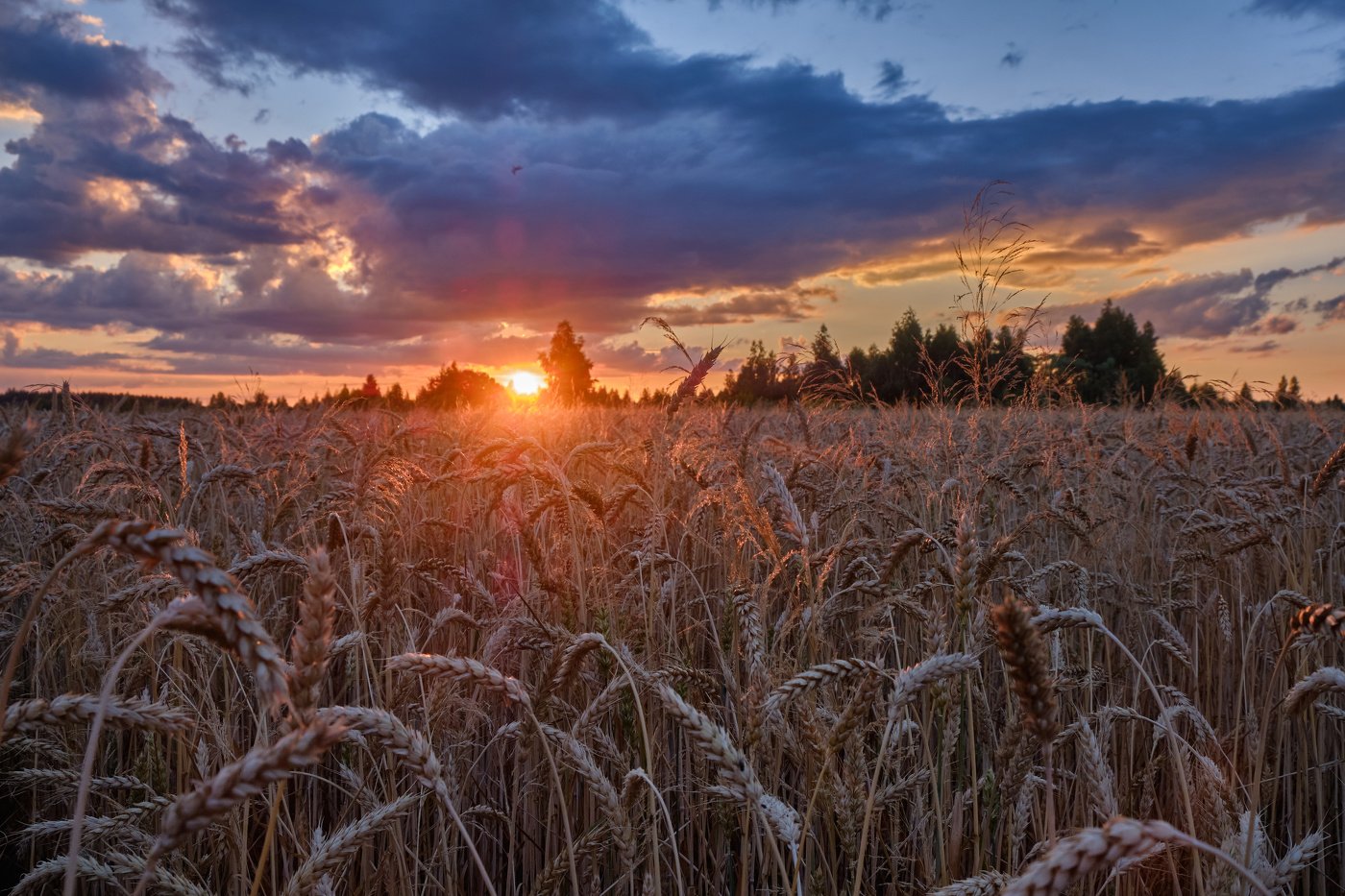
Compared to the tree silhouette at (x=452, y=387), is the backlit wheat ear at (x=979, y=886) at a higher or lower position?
lower

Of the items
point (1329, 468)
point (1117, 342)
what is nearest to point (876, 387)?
point (1329, 468)

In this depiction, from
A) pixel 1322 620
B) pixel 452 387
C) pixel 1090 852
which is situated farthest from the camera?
pixel 452 387

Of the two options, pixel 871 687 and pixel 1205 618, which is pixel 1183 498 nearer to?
pixel 1205 618

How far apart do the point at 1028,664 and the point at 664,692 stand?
63 centimetres

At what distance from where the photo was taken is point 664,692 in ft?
4.66

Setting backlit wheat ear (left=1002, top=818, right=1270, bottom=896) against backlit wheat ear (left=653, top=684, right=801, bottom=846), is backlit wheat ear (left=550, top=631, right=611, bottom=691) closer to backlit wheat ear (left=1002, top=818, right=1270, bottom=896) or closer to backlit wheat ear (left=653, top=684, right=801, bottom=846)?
backlit wheat ear (left=653, top=684, right=801, bottom=846)

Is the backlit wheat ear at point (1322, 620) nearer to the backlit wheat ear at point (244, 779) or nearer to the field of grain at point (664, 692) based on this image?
the field of grain at point (664, 692)

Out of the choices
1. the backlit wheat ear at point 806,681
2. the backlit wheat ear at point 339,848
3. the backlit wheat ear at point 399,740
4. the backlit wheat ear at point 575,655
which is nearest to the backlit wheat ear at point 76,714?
the backlit wheat ear at point 399,740

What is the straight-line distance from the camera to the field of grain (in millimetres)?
1302

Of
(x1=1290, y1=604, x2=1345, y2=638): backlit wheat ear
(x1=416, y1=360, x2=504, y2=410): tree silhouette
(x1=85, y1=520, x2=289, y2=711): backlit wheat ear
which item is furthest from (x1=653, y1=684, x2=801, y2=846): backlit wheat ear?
(x1=416, y1=360, x2=504, y2=410): tree silhouette

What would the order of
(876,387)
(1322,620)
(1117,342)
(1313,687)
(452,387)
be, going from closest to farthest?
(1322,620) → (1313,687) → (876,387) → (452,387) → (1117,342)

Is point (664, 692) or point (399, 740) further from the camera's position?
point (664, 692)

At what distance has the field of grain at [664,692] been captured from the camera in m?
1.30

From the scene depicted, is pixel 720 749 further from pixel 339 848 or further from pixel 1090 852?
pixel 339 848
